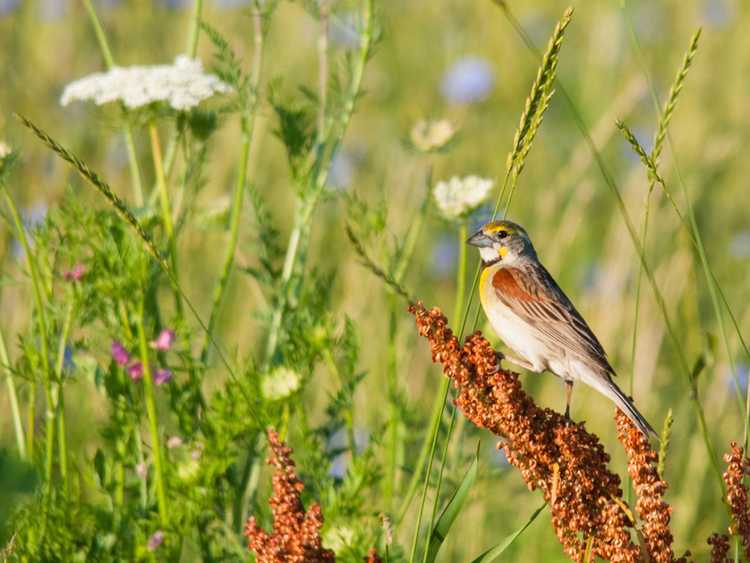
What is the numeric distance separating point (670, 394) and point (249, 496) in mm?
2967

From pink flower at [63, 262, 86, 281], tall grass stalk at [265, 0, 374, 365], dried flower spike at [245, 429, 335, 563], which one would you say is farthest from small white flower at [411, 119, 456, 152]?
dried flower spike at [245, 429, 335, 563]

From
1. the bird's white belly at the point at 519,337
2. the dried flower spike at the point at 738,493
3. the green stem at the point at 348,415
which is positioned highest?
the bird's white belly at the point at 519,337

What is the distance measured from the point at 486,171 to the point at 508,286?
3.97m

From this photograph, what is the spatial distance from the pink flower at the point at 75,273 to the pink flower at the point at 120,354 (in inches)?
8.2

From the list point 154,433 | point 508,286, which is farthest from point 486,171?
point 154,433

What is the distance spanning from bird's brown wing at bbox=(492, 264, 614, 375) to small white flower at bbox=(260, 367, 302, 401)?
2.30 feet

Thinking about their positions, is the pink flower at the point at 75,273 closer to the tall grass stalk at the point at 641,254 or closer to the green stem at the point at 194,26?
the green stem at the point at 194,26

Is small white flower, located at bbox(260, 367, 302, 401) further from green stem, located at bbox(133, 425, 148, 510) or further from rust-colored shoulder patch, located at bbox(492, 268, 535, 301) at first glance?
rust-colored shoulder patch, located at bbox(492, 268, 535, 301)

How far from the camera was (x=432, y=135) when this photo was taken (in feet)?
14.3

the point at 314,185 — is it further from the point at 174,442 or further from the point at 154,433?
the point at 154,433

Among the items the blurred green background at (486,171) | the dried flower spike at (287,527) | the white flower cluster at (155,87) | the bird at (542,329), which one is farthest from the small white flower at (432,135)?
the dried flower spike at (287,527)

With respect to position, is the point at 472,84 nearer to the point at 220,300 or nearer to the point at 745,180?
the point at 745,180

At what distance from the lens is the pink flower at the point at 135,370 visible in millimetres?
3324

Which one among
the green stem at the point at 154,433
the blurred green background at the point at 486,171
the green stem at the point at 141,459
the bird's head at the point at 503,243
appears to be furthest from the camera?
the blurred green background at the point at 486,171
